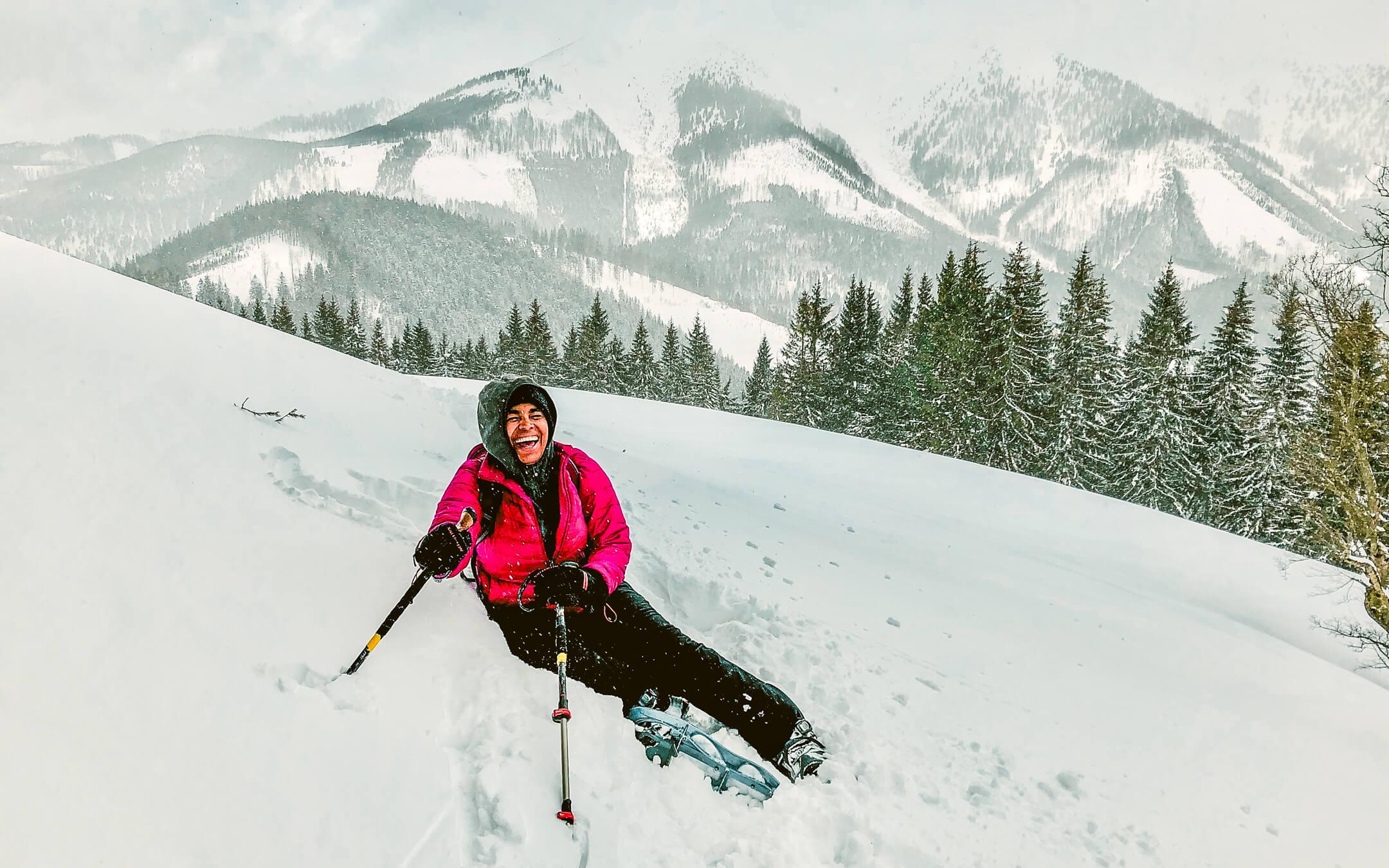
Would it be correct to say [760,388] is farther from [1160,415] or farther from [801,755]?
[801,755]

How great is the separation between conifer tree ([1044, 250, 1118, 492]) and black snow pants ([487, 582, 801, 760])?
99.4 ft

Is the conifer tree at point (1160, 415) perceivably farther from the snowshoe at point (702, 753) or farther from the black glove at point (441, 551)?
the black glove at point (441, 551)

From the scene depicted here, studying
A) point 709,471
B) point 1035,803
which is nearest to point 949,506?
point 709,471

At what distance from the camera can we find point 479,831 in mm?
2842

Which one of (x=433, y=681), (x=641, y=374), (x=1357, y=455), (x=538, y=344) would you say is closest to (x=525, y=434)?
(x=433, y=681)

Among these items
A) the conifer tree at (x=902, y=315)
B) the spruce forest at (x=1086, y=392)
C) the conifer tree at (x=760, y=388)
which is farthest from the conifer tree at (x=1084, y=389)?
the conifer tree at (x=760, y=388)

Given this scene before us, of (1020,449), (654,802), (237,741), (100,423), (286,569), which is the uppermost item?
(100,423)

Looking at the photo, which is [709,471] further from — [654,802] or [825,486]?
[654,802]

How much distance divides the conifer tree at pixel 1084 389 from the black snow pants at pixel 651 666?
30295 mm

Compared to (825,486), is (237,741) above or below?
above

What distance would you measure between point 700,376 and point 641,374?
5.20m

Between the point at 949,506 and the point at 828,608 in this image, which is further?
the point at 949,506

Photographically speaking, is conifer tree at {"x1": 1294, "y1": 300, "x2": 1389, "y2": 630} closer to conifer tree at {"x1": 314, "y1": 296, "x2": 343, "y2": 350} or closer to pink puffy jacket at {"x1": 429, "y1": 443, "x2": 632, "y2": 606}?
pink puffy jacket at {"x1": 429, "y1": 443, "x2": 632, "y2": 606}

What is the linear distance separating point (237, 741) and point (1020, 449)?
107 feet
